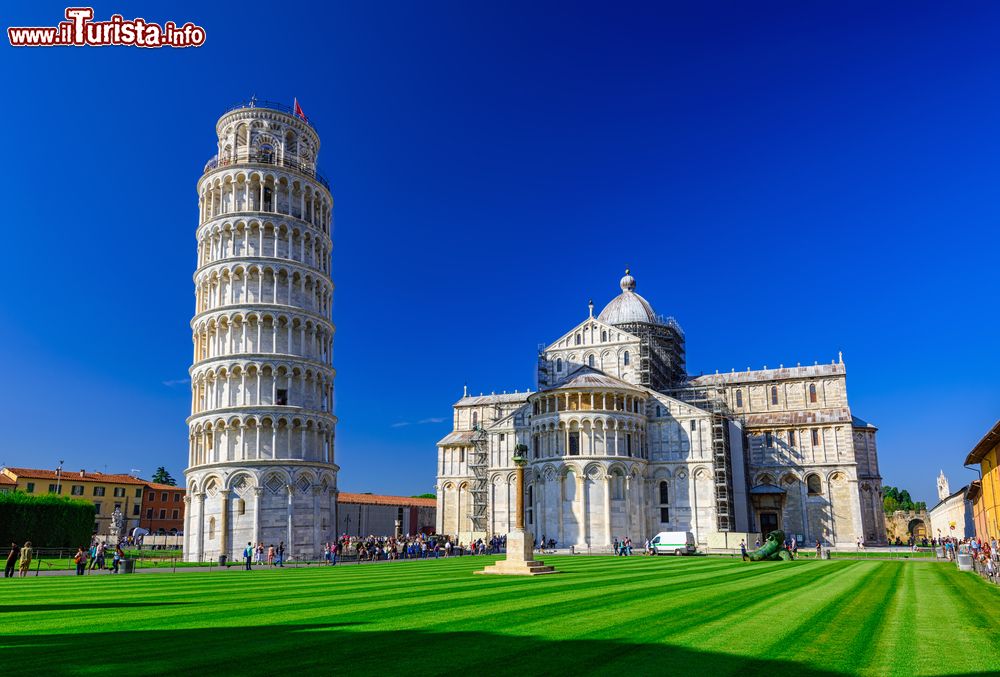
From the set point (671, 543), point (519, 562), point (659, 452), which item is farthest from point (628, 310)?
point (519, 562)

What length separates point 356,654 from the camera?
1218 cm

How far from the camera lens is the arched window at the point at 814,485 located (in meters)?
75.6

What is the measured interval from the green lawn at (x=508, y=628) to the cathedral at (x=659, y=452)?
42.9m

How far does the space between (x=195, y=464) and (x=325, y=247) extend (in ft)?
67.0

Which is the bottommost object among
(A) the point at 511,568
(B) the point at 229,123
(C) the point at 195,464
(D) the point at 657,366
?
(A) the point at 511,568

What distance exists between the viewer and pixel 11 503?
5797cm

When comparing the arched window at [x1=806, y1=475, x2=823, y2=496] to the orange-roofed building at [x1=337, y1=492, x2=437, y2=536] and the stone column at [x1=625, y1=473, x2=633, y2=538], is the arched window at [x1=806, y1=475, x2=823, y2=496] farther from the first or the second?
the orange-roofed building at [x1=337, y1=492, x2=437, y2=536]

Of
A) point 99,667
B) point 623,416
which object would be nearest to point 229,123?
point 623,416

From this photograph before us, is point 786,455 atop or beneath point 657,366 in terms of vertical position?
beneath

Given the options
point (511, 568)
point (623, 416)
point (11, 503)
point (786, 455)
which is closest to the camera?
point (511, 568)

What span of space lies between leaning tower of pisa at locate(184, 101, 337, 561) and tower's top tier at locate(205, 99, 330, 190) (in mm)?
91

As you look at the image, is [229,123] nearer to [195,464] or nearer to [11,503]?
[195,464]

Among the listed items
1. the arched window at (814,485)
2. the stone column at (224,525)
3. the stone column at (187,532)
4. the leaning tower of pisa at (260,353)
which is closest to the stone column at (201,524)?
the leaning tower of pisa at (260,353)

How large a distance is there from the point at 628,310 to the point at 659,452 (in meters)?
21.0
